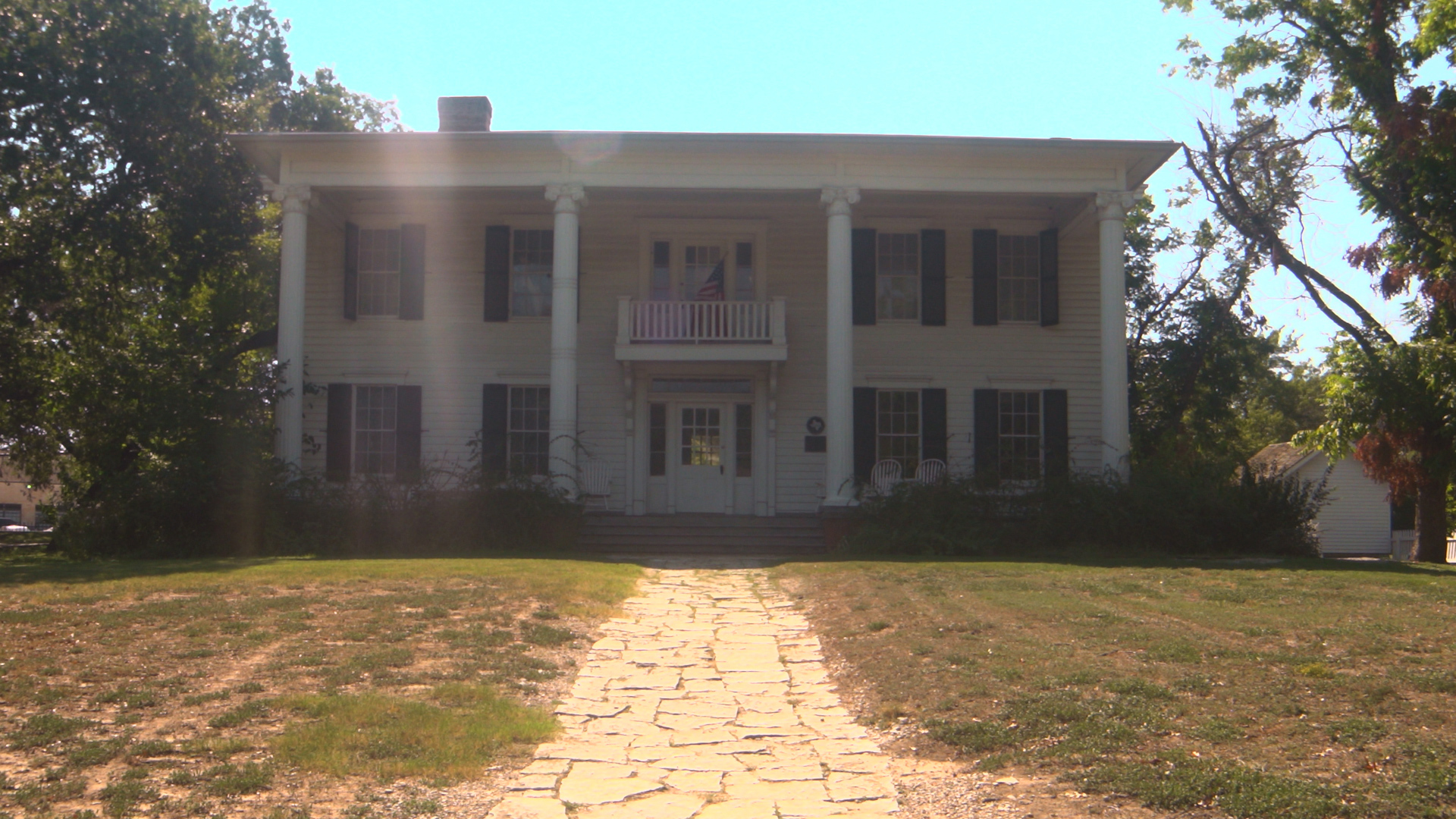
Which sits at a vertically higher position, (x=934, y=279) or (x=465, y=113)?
(x=465, y=113)

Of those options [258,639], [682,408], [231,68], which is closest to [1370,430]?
[682,408]

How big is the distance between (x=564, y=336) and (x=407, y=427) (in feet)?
12.1

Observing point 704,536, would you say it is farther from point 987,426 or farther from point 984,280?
point 984,280

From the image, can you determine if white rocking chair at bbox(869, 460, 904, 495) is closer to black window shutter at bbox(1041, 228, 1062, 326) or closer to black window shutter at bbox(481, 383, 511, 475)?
black window shutter at bbox(1041, 228, 1062, 326)

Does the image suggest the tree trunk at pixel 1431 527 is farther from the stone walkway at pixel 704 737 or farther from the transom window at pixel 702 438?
the stone walkway at pixel 704 737

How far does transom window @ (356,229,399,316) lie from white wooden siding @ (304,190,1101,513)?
9.1 inches

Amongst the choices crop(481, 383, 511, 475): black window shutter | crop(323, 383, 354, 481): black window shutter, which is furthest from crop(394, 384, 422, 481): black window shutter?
crop(481, 383, 511, 475): black window shutter

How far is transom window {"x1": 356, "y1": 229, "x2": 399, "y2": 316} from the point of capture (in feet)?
65.8

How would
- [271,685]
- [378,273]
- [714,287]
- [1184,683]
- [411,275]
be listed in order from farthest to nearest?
[378,273] → [411,275] → [714,287] → [271,685] → [1184,683]

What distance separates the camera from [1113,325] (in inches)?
717

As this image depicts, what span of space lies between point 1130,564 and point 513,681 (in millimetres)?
8538

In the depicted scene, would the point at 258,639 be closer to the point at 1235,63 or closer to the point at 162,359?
the point at 162,359

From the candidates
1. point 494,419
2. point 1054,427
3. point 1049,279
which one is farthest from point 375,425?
point 1049,279

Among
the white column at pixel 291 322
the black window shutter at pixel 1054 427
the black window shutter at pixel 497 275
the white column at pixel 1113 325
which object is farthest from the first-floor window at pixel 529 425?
the white column at pixel 1113 325
